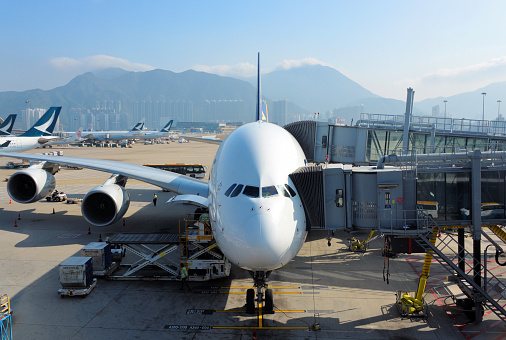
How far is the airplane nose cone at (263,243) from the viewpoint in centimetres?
930

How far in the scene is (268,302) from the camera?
12273mm

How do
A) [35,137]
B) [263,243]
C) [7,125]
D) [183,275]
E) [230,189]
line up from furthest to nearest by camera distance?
[7,125]
[35,137]
[183,275]
[230,189]
[263,243]

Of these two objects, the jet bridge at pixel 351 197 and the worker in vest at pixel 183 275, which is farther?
the worker in vest at pixel 183 275

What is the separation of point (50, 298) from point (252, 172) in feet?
28.4

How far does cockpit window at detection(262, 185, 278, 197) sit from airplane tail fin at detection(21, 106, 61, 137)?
68.7 metres

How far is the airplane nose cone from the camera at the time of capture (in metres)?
9.30

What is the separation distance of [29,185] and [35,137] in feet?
156

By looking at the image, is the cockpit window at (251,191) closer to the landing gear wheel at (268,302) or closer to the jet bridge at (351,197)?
the jet bridge at (351,197)

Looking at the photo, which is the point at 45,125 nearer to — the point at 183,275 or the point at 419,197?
the point at 183,275

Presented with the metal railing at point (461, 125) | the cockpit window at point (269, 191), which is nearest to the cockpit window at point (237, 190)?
the cockpit window at point (269, 191)

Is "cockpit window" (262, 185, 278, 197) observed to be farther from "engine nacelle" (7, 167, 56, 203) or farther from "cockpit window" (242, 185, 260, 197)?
"engine nacelle" (7, 167, 56, 203)

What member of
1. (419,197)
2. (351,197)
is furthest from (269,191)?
(419,197)

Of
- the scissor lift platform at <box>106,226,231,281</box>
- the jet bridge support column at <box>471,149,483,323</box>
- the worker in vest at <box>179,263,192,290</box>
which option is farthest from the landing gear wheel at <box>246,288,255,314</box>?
the jet bridge support column at <box>471,149,483,323</box>

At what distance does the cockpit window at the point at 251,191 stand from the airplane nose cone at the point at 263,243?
777 millimetres
